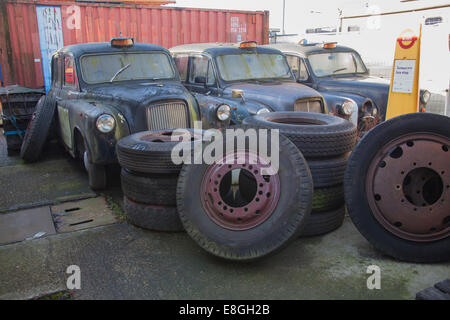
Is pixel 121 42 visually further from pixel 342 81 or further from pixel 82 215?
pixel 342 81

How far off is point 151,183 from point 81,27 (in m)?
7.77

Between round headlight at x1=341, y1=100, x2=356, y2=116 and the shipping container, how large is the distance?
5006 millimetres

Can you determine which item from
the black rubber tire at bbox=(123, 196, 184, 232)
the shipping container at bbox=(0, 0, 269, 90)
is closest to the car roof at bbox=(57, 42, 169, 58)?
the shipping container at bbox=(0, 0, 269, 90)

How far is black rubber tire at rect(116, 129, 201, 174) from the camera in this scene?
3656 mm

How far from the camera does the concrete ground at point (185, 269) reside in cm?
277

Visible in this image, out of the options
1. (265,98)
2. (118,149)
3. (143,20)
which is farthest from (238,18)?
(118,149)

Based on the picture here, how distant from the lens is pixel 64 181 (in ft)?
18.3

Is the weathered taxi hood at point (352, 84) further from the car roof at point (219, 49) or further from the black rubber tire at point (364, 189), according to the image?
the black rubber tire at point (364, 189)

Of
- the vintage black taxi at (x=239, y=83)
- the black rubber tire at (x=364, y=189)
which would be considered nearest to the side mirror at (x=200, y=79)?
the vintage black taxi at (x=239, y=83)

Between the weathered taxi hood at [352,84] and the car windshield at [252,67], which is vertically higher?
the car windshield at [252,67]

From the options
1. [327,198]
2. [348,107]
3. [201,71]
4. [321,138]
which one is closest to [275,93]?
[348,107]

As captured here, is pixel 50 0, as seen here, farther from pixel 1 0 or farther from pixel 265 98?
pixel 265 98

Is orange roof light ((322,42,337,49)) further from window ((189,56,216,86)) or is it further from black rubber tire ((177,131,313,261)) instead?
black rubber tire ((177,131,313,261))

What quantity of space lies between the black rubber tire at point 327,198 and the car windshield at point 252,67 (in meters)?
3.15
